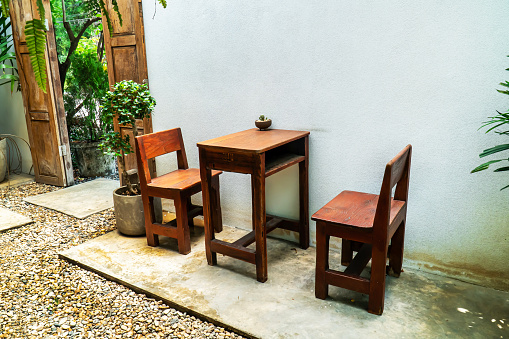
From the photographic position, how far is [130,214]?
10.1 feet

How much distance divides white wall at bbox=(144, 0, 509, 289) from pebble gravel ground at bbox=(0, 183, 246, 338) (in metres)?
1.20

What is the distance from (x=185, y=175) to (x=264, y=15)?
1338 millimetres

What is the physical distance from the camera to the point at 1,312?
2244mm

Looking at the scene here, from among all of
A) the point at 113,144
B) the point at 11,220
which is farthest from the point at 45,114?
the point at 113,144

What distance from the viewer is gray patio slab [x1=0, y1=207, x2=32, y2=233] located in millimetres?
3480

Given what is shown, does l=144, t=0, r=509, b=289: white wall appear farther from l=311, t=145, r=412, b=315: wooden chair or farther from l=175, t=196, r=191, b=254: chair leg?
l=175, t=196, r=191, b=254: chair leg

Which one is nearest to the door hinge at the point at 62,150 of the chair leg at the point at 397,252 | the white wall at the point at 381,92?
the white wall at the point at 381,92

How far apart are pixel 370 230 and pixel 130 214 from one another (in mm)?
1924

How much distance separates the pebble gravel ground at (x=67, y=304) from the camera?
2.05 meters

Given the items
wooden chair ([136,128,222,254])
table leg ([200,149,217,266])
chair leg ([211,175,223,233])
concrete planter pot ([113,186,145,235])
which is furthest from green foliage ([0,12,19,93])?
table leg ([200,149,217,266])

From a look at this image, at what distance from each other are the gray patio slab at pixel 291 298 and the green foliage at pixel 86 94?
266cm

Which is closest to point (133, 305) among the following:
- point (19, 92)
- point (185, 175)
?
point (185, 175)

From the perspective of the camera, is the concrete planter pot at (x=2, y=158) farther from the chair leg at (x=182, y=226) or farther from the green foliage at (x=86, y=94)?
the chair leg at (x=182, y=226)

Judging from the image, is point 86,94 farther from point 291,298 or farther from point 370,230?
point 370,230
